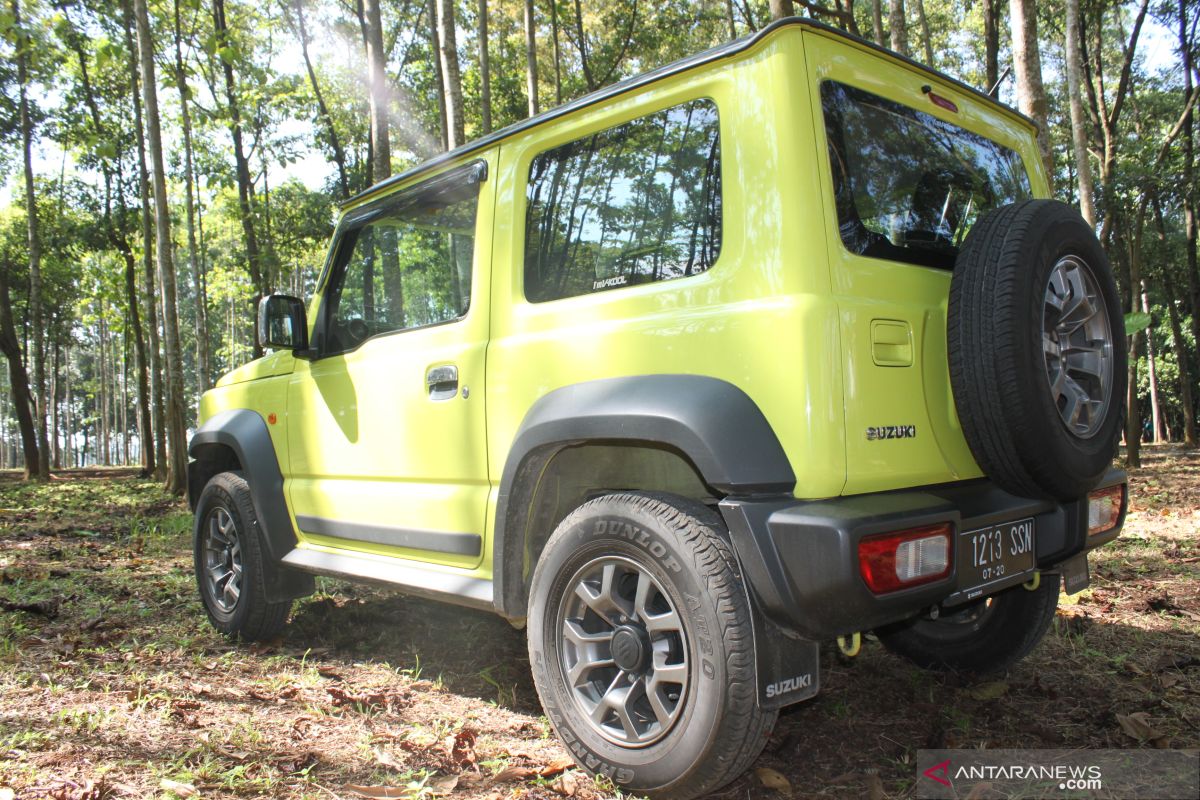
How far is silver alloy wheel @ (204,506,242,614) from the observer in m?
4.35

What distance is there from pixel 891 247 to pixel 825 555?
0.99 metres

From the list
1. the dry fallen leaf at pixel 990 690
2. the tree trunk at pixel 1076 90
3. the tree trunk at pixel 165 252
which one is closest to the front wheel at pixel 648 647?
the dry fallen leaf at pixel 990 690

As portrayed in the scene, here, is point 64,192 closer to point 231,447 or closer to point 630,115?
point 231,447

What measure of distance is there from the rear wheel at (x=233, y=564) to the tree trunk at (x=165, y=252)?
24.5 ft

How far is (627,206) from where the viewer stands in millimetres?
2699

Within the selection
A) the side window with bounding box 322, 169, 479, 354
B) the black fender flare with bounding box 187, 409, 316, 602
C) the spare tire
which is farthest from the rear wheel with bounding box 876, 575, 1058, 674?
the black fender flare with bounding box 187, 409, 316, 602

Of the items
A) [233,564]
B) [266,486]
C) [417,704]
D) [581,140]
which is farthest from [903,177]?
[233,564]

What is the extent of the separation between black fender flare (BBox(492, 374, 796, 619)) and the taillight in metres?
1.36

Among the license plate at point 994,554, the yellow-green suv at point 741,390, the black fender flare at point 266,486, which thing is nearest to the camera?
the yellow-green suv at point 741,390

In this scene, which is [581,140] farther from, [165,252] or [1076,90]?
[165,252]

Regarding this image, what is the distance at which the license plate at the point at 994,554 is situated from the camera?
7.68ft

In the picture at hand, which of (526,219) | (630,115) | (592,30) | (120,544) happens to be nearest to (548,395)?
(526,219)

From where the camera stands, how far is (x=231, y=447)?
14.1ft

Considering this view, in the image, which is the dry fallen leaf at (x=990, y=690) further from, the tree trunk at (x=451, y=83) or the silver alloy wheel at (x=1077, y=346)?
the tree trunk at (x=451, y=83)
